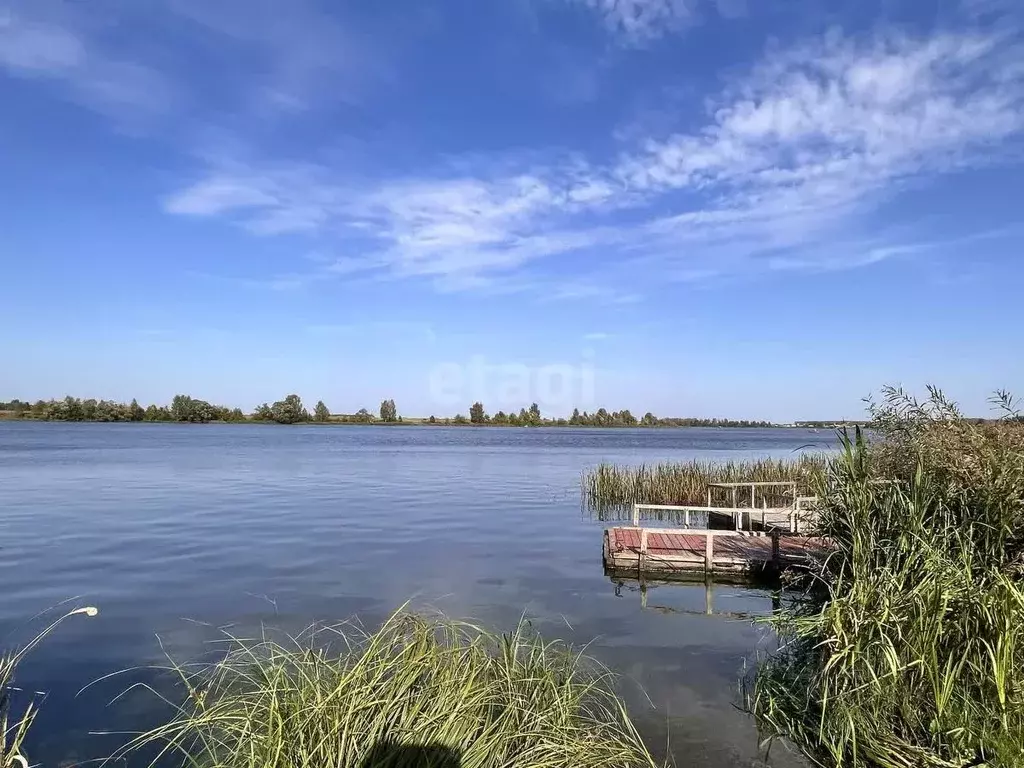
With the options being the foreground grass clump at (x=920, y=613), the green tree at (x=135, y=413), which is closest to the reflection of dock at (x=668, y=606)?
the foreground grass clump at (x=920, y=613)

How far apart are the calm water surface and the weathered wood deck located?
863 millimetres

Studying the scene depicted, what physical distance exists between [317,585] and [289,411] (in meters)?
155

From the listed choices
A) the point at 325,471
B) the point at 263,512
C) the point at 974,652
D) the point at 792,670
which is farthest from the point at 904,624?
the point at 325,471

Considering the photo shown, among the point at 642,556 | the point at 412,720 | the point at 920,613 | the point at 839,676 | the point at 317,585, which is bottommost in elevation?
the point at 317,585

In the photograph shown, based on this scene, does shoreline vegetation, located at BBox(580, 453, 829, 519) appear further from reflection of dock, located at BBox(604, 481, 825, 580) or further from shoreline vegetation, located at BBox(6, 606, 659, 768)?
shoreline vegetation, located at BBox(6, 606, 659, 768)

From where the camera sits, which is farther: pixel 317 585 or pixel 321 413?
pixel 321 413

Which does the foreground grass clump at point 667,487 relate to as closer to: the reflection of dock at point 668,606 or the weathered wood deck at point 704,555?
the weathered wood deck at point 704,555

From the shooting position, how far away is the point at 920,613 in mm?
6543

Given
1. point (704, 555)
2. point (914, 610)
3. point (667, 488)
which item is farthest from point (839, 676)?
point (667, 488)

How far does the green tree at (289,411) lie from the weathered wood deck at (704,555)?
154m

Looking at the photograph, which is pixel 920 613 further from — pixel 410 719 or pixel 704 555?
pixel 704 555

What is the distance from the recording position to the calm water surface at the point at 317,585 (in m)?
8.52

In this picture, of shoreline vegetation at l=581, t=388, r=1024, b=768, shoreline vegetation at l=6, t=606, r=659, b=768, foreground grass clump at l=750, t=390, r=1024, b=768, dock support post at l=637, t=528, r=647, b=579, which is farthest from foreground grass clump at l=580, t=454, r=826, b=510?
shoreline vegetation at l=6, t=606, r=659, b=768

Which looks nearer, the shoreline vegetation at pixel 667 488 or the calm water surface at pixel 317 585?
the calm water surface at pixel 317 585
